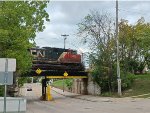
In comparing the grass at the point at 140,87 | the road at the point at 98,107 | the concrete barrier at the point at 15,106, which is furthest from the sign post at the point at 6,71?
the grass at the point at 140,87

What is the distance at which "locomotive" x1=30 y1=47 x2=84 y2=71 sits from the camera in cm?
5649

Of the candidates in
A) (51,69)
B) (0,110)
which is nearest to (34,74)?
(51,69)

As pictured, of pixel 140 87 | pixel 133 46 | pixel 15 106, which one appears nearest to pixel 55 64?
pixel 140 87

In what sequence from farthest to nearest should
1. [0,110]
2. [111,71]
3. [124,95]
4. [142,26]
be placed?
1. [142,26]
2. [111,71]
3. [124,95]
4. [0,110]

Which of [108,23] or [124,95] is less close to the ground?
[108,23]

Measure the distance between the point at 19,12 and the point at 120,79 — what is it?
18.6 metres

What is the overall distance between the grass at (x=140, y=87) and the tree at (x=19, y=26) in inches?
618

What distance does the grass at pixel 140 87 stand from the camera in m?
50.8

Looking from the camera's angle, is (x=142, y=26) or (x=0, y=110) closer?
(x=0, y=110)

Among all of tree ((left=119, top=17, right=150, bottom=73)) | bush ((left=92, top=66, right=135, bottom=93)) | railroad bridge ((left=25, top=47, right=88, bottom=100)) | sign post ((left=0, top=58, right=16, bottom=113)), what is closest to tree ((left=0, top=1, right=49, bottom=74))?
railroad bridge ((left=25, top=47, right=88, bottom=100))

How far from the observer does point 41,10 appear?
4044 centimetres

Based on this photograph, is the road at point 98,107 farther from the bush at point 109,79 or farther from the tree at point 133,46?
the tree at point 133,46

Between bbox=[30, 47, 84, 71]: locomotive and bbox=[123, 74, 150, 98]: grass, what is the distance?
29.6 ft

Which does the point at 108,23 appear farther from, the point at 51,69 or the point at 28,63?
the point at 28,63
